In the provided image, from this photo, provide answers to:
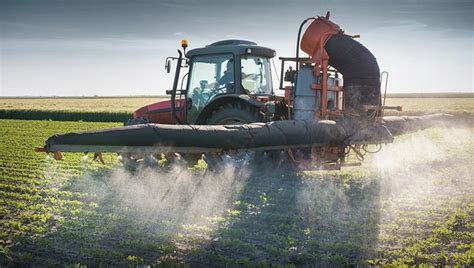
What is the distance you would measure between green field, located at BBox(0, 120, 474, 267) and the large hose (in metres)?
1.76

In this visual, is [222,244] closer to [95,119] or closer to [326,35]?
[326,35]

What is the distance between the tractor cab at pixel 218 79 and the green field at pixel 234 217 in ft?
4.79

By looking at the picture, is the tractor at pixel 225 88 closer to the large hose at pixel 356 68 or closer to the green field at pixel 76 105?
the large hose at pixel 356 68

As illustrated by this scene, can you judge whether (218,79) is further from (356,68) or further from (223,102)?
(356,68)

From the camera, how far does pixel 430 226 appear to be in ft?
23.8

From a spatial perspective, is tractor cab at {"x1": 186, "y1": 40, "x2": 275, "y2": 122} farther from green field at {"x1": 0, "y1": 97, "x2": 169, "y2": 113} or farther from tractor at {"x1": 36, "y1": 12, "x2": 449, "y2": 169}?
green field at {"x1": 0, "y1": 97, "x2": 169, "y2": 113}

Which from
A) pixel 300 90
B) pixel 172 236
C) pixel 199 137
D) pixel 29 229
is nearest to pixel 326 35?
pixel 300 90

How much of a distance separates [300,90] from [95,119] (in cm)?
3213

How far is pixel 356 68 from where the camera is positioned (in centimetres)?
1048

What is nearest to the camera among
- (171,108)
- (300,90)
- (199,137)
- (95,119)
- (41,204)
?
(199,137)

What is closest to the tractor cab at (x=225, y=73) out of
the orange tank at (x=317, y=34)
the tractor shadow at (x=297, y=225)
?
the orange tank at (x=317, y=34)

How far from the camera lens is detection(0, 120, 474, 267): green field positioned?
5.91m

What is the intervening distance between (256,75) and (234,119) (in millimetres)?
1468

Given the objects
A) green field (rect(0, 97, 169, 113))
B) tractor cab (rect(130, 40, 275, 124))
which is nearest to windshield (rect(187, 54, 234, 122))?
tractor cab (rect(130, 40, 275, 124))
